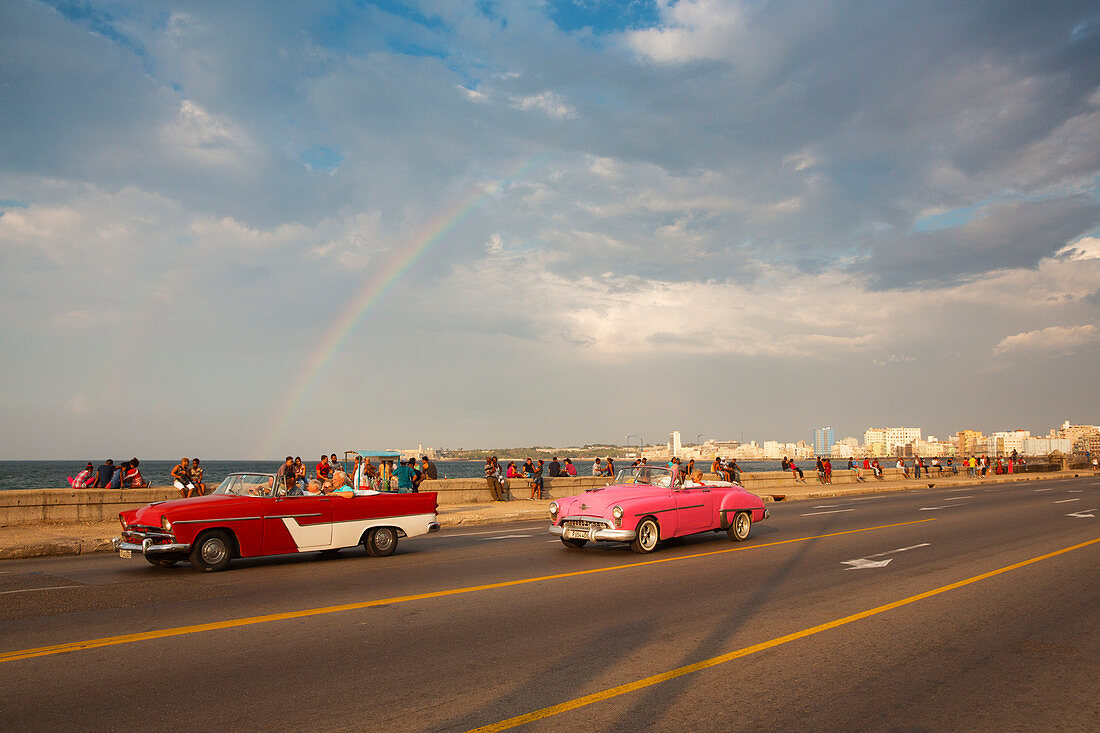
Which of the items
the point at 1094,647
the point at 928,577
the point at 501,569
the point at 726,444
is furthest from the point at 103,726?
the point at 726,444

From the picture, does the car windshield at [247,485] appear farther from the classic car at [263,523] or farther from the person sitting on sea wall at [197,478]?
the person sitting on sea wall at [197,478]

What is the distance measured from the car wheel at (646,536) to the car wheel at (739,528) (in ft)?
7.77

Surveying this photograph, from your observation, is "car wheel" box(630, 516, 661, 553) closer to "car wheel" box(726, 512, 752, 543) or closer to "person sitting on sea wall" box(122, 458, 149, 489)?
"car wheel" box(726, 512, 752, 543)

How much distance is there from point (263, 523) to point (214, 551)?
31.6 inches

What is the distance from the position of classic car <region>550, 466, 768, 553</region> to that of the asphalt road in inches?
26.5

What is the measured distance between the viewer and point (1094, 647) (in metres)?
6.84

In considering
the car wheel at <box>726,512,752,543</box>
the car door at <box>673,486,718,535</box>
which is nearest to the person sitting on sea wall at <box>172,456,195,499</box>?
the car door at <box>673,486,718,535</box>

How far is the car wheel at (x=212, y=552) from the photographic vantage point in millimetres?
10945

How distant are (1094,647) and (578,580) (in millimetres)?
5904

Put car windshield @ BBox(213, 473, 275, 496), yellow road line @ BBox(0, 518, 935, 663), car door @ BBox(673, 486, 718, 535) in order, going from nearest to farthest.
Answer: yellow road line @ BBox(0, 518, 935, 663)
car windshield @ BBox(213, 473, 275, 496)
car door @ BBox(673, 486, 718, 535)

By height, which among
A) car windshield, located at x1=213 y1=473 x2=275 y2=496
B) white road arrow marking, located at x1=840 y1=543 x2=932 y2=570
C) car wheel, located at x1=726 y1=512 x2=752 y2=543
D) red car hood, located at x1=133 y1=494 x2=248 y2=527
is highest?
car windshield, located at x1=213 y1=473 x2=275 y2=496

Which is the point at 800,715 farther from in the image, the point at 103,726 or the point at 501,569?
the point at 501,569

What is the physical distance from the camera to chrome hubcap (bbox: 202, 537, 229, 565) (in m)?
11.0

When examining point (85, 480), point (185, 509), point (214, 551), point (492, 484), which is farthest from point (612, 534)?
point (85, 480)
